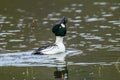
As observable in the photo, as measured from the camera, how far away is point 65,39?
19859mm

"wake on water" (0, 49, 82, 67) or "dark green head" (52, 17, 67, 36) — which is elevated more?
"dark green head" (52, 17, 67, 36)

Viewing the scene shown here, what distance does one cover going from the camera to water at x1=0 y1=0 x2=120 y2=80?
1485 centimetres

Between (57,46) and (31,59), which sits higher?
(57,46)

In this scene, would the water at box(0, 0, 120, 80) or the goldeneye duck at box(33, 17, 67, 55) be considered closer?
the water at box(0, 0, 120, 80)

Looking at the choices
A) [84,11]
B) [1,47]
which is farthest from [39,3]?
[1,47]

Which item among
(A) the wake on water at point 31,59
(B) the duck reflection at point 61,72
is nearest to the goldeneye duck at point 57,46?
A: (A) the wake on water at point 31,59

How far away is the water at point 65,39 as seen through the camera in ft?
48.7

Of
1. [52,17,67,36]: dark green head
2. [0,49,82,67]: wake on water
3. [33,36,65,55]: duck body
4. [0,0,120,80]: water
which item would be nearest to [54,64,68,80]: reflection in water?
[0,0,120,80]: water

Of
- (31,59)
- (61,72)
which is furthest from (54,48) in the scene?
(61,72)

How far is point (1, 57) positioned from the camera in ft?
55.6

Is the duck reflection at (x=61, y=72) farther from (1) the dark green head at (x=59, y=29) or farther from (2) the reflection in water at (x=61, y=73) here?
(1) the dark green head at (x=59, y=29)

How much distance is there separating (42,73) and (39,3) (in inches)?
514

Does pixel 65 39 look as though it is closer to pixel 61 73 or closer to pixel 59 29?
pixel 59 29

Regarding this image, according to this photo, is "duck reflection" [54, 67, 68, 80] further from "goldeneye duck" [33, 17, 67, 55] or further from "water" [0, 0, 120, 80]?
"goldeneye duck" [33, 17, 67, 55]
